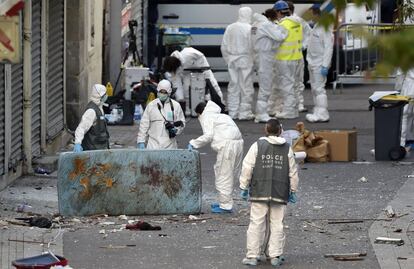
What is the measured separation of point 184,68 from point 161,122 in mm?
8183

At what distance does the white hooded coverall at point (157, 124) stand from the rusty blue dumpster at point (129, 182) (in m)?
1.41

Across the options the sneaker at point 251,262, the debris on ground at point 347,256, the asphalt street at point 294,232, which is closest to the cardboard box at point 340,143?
the asphalt street at point 294,232

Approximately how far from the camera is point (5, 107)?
14.9 metres

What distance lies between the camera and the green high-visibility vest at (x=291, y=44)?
71.4 feet

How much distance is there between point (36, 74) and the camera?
55.7 ft

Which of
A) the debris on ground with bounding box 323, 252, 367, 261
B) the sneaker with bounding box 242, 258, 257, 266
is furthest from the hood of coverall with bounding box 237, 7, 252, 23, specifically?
the sneaker with bounding box 242, 258, 257, 266

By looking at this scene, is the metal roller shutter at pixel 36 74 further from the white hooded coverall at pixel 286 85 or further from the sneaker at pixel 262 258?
the sneaker at pixel 262 258

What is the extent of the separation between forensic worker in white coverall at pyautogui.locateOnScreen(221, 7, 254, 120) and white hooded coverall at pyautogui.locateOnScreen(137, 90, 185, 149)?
7851 millimetres

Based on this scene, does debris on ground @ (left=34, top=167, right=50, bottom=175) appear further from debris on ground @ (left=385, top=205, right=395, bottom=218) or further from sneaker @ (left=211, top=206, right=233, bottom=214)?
debris on ground @ (left=385, top=205, right=395, bottom=218)

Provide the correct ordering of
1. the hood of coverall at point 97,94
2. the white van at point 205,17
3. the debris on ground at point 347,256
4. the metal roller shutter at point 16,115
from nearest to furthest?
the debris on ground at point 347,256, the hood of coverall at point 97,94, the metal roller shutter at point 16,115, the white van at point 205,17

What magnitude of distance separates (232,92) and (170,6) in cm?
595

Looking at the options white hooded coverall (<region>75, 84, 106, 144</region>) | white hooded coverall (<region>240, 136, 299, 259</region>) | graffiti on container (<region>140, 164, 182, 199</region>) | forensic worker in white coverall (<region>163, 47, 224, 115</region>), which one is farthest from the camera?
forensic worker in white coverall (<region>163, 47, 224, 115</region>)

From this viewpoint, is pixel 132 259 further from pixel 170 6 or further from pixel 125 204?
pixel 170 6

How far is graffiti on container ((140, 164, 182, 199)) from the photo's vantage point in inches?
517
